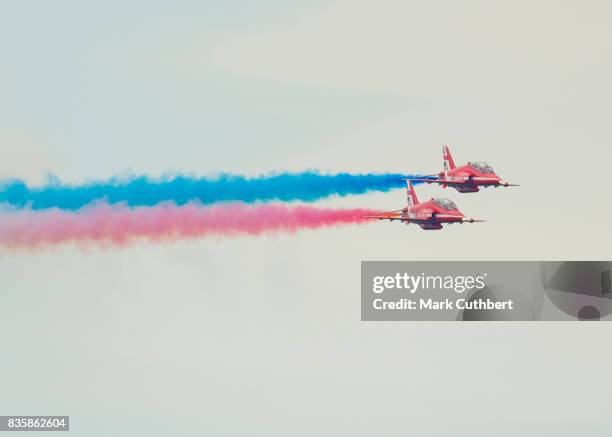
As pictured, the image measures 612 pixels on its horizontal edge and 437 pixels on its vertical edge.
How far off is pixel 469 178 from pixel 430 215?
10.6 feet

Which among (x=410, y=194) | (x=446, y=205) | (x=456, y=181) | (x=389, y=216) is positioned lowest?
(x=389, y=216)

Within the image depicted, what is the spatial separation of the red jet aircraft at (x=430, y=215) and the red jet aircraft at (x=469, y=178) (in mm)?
1365

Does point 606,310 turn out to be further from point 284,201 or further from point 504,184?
point 284,201

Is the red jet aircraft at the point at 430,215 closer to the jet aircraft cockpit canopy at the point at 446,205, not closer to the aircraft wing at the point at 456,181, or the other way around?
the jet aircraft cockpit canopy at the point at 446,205

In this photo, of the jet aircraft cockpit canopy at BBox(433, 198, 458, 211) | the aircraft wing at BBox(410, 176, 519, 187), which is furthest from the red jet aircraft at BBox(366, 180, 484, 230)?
the aircraft wing at BBox(410, 176, 519, 187)

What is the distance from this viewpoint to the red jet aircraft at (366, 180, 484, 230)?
77.9m

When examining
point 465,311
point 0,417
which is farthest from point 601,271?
point 0,417

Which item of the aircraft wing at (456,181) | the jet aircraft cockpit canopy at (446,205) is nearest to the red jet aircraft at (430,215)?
the jet aircraft cockpit canopy at (446,205)

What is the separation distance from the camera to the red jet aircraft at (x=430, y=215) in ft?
256

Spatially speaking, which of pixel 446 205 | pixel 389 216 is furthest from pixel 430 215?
pixel 389 216

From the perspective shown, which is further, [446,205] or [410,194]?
[410,194]

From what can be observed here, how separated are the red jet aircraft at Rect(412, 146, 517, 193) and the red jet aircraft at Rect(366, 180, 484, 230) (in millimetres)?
1365

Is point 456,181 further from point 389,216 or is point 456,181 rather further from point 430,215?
point 389,216

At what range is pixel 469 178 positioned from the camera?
260 ft
